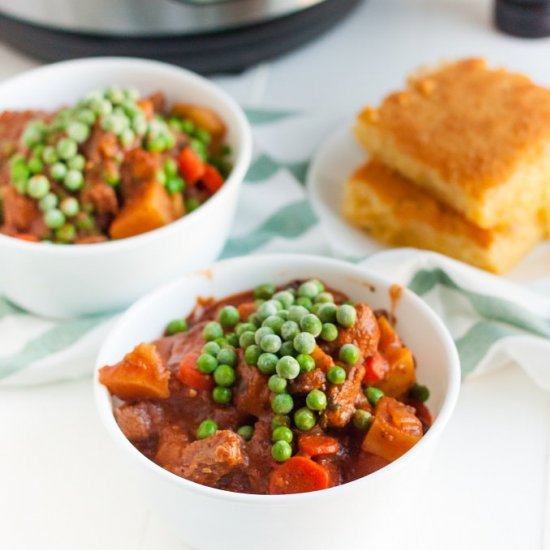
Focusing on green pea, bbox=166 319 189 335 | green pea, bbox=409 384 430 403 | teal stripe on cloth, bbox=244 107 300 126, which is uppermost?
green pea, bbox=409 384 430 403

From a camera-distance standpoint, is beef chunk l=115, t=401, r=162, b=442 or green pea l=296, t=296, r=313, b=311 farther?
green pea l=296, t=296, r=313, b=311

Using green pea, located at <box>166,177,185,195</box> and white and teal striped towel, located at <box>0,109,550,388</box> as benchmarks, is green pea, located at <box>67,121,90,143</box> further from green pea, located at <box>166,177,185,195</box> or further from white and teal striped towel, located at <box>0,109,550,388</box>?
white and teal striped towel, located at <box>0,109,550,388</box>

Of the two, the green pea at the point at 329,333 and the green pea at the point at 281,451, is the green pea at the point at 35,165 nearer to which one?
the green pea at the point at 329,333

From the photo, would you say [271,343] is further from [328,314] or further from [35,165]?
[35,165]

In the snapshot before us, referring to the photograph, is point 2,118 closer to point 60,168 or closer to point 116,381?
point 60,168

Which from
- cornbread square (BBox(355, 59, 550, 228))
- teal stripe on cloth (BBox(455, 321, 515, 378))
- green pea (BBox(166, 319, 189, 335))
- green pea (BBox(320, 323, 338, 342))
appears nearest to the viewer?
green pea (BBox(320, 323, 338, 342))

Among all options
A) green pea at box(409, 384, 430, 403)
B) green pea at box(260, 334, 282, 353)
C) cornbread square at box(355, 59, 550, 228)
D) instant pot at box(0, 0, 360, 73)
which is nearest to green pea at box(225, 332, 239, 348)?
green pea at box(260, 334, 282, 353)

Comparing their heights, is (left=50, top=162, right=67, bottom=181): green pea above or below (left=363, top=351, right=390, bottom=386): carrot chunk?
below

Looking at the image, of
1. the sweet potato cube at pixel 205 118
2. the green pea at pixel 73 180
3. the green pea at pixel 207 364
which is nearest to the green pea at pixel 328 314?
the green pea at pixel 207 364

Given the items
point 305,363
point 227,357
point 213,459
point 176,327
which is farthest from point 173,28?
point 213,459
